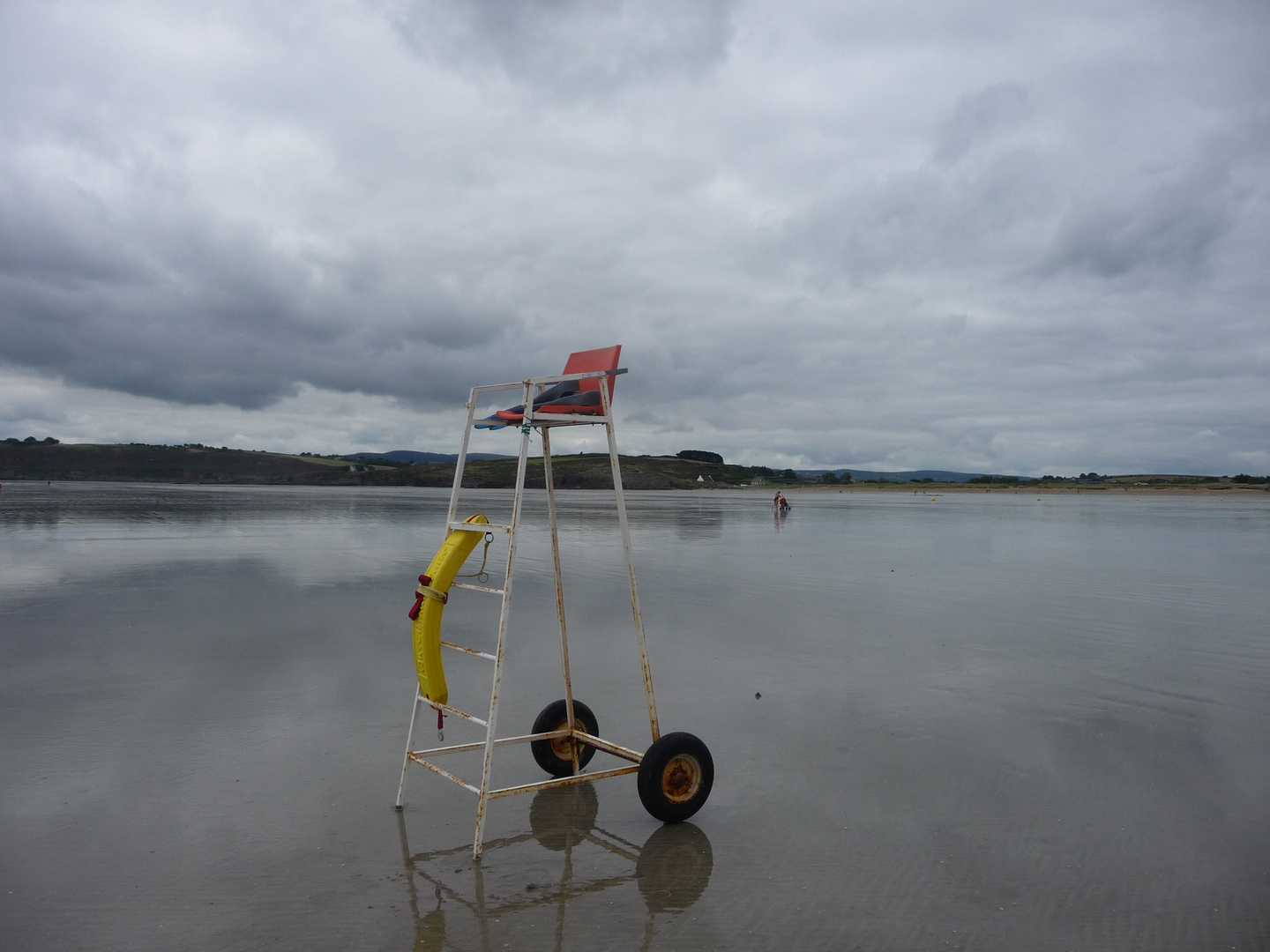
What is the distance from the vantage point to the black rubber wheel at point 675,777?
527 cm

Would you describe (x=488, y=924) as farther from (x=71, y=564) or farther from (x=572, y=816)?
(x=71, y=564)

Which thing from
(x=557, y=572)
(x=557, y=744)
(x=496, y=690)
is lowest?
(x=557, y=744)

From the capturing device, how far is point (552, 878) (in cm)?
466

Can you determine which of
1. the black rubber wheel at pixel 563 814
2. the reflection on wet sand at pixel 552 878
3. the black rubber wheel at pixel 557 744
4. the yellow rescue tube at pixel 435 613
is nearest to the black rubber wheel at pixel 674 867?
the reflection on wet sand at pixel 552 878

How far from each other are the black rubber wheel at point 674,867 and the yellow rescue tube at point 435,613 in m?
1.65

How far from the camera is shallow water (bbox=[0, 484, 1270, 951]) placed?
4223 mm

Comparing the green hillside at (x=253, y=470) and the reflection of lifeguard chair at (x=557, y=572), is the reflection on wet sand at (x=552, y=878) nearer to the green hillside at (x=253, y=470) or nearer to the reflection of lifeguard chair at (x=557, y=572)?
the reflection of lifeguard chair at (x=557, y=572)

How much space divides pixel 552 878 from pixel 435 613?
176 centimetres

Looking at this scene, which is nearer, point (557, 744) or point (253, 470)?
point (557, 744)

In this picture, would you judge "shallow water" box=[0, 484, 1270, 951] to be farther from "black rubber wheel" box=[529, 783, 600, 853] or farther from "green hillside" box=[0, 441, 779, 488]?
"green hillside" box=[0, 441, 779, 488]

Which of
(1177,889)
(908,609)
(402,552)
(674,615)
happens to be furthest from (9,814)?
(402,552)

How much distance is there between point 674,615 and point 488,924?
343 inches

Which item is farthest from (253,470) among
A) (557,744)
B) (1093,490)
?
(557,744)

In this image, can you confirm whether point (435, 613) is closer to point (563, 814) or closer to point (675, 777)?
point (563, 814)
